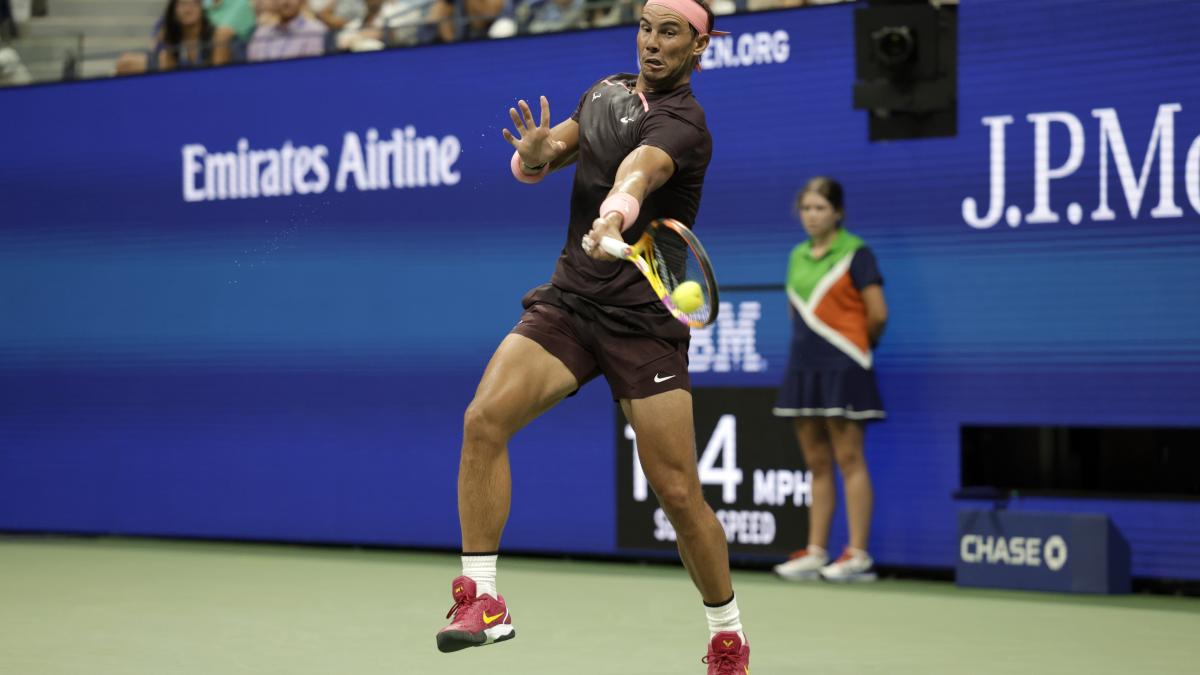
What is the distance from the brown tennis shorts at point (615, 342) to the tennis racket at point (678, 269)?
0.10 meters

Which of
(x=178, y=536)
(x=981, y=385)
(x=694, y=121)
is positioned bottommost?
(x=178, y=536)

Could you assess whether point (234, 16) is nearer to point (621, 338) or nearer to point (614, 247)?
point (621, 338)

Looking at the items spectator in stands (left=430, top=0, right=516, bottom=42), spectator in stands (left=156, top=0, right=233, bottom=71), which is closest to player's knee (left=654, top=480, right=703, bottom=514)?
spectator in stands (left=430, top=0, right=516, bottom=42)

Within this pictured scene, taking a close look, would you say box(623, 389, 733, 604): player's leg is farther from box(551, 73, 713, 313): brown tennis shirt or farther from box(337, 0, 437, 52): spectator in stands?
box(337, 0, 437, 52): spectator in stands

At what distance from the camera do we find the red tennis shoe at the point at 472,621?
4.80 metres

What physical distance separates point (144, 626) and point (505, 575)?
251 centimetres

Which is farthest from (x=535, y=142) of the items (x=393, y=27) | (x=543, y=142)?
(x=393, y=27)

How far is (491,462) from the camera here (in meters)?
5.02

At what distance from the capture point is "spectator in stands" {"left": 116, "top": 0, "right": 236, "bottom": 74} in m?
11.1

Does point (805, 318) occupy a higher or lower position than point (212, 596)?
higher

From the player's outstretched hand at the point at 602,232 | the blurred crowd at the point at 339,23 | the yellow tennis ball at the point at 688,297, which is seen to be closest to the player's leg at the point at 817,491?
the blurred crowd at the point at 339,23

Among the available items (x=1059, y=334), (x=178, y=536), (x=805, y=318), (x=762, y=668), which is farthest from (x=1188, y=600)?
(x=178, y=536)

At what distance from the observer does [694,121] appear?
5.15 metres

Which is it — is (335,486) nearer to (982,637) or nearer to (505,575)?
(505,575)
